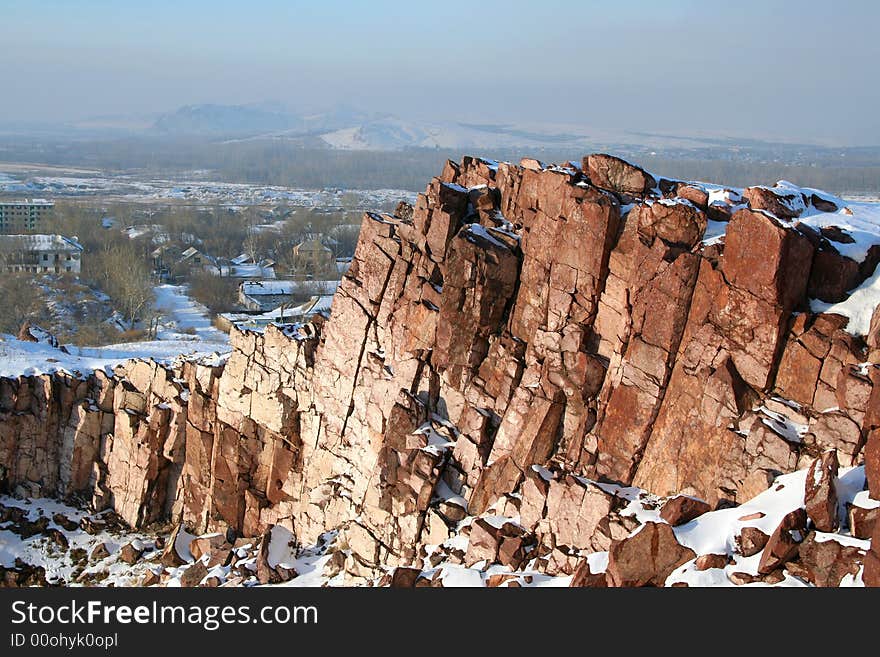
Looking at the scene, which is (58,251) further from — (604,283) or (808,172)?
(808,172)

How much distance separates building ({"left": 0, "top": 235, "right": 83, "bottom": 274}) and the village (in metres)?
0.11

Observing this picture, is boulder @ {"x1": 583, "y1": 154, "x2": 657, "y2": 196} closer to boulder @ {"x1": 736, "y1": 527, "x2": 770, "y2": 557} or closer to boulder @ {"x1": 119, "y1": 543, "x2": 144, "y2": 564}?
boulder @ {"x1": 736, "y1": 527, "x2": 770, "y2": 557}

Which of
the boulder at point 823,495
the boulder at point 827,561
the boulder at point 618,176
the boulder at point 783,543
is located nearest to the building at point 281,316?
the boulder at point 618,176

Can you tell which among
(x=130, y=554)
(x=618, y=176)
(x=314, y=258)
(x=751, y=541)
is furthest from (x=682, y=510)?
(x=314, y=258)

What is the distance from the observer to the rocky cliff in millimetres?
19422

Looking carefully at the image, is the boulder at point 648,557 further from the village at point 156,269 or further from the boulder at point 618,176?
the village at point 156,269

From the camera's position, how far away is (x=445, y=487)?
24.2m

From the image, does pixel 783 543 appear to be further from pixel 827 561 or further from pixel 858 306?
pixel 858 306

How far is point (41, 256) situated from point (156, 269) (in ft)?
44.9

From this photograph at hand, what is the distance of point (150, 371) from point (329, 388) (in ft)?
37.4

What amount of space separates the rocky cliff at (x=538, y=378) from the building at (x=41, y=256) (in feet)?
193

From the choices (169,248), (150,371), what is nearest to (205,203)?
(169,248)

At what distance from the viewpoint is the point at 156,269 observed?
311ft

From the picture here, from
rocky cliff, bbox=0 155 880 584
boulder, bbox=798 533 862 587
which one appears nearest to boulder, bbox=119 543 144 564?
rocky cliff, bbox=0 155 880 584
